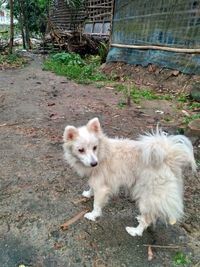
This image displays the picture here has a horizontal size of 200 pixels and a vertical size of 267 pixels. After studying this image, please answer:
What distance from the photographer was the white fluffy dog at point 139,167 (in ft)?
8.66

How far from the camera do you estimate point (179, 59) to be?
7.89 m

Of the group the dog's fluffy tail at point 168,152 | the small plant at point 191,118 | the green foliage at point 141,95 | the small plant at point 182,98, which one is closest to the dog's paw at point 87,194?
the dog's fluffy tail at point 168,152

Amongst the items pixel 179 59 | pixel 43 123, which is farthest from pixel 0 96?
pixel 179 59

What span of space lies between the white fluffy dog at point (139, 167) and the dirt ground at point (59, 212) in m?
0.22

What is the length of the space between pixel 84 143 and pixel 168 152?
790 mm

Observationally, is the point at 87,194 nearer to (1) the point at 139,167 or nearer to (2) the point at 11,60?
(1) the point at 139,167

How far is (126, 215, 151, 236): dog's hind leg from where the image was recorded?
2.78 m

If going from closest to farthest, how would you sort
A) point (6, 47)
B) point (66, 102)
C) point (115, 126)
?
point (115, 126) → point (66, 102) → point (6, 47)

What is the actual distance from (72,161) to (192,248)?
1.43 meters

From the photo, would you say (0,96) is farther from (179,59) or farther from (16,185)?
A: (179,59)

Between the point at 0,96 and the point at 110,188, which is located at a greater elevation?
the point at 110,188

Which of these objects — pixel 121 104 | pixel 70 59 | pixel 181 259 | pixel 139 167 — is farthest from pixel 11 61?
pixel 181 259

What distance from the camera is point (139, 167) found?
2.80m

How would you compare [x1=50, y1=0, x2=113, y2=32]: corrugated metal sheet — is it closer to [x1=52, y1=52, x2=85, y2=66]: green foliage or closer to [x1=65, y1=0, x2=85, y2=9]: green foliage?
[x1=65, y1=0, x2=85, y2=9]: green foliage
